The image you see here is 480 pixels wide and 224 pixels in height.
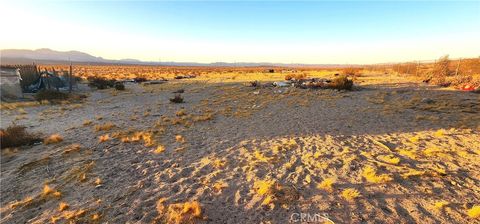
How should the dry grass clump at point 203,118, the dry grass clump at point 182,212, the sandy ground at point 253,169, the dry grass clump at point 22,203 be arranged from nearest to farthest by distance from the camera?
the dry grass clump at point 182,212
the sandy ground at point 253,169
the dry grass clump at point 22,203
the dry grass clump at point 203,118

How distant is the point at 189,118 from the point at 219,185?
7.34m

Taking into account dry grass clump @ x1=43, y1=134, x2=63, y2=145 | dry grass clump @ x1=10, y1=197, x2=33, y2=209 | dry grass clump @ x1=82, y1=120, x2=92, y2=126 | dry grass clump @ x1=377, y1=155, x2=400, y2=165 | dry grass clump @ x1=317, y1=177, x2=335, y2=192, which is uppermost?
dry grass clump @ x1=377, y1=155, x2=400, y2=165

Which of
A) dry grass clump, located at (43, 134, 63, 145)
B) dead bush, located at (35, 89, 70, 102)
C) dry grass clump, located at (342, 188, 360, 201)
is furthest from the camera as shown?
dead bush, located at (35, 89, 70, 102)

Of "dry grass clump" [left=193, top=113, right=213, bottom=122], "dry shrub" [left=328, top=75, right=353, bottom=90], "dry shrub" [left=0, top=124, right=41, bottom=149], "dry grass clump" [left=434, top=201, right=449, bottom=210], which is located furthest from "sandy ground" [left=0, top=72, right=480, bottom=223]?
"dry shrub" [left=328, top=75, right=353, bottom=90]

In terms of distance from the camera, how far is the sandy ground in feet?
15.7

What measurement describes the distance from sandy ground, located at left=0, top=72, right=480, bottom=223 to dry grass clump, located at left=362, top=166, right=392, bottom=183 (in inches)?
0.8

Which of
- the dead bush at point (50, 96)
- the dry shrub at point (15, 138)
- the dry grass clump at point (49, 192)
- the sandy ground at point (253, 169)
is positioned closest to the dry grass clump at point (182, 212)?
the sandy ground at point (253, 169)

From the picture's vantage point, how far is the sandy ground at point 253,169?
4.79 m

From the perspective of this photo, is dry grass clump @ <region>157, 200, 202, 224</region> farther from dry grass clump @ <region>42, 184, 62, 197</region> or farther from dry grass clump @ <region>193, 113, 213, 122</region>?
dry grass clump @ <region>193, 113, 213, 122</region>

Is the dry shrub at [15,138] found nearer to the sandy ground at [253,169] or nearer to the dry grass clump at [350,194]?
the sandy ground at [253,169]

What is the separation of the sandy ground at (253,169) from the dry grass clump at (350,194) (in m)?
0.02

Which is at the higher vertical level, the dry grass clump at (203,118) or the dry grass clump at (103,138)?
the dry grass clump at (203,118)

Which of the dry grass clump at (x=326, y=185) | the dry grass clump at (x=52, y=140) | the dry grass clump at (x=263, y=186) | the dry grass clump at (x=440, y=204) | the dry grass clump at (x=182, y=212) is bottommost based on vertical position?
the dry grass clump at (x=52, y=140)

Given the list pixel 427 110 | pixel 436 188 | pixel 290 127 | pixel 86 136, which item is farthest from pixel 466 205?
pixel 86 136
